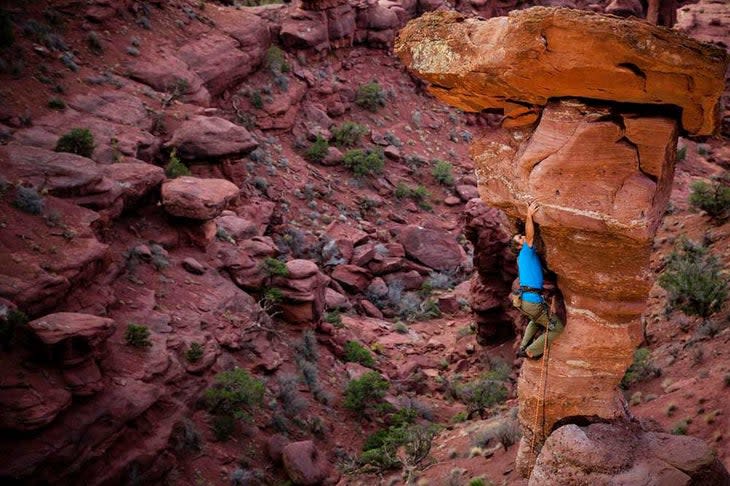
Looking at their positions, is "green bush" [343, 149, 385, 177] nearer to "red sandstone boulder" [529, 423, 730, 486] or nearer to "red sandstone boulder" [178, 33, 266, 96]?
"red sandstone boulder" [178, 33, 266, 96]

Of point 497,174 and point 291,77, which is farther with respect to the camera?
point 291,77

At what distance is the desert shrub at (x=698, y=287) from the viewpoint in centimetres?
1327

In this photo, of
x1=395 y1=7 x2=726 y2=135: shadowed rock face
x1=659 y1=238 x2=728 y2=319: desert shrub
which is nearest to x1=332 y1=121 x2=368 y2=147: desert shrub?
x1=659 y1=238 x2=728 y2=319: desert shrub

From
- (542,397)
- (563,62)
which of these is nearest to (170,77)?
(542,397)

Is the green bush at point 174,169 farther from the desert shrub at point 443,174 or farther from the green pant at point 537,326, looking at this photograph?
the desert shrub at point 443,174

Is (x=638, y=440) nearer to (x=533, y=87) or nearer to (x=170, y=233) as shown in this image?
(x=533, y=87)

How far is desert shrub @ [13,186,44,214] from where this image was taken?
12.6 metres

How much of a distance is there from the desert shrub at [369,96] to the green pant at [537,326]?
76.3 feet

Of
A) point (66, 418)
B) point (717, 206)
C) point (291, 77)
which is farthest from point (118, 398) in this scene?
point (291, 77)

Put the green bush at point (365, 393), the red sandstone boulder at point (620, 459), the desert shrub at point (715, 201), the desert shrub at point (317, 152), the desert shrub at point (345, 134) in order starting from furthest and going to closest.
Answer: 1. the desert shrub at point (345, 134)
2. the desert shrub at point (317, 152)
3. the desert shrub at point (715, 201)
4. the green bush at point (365, 393)
5. the red sandstone boulder at point (620, 459)

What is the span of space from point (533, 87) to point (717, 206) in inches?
493

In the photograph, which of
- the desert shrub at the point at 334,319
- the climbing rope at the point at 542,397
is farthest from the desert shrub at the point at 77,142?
the climbing rope at the point at 542,397

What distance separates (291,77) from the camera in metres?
28.2

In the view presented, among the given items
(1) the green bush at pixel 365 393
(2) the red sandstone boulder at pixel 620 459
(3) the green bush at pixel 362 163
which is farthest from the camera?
(3) the green bush at pixel 362 163
